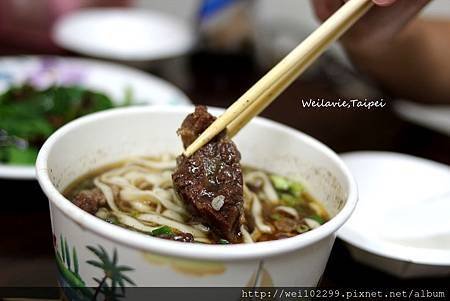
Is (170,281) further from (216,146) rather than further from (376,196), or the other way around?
(376,196)

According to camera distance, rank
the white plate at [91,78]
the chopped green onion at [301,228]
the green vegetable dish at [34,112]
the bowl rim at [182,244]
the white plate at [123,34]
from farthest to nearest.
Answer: the white plate at [123,34]
the white plate at [91,78]
the green vegetable dish at [34,112]
the chopped green onion at [301,228]
the bowl rim at [182,244]

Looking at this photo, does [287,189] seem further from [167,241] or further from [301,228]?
[167,241]

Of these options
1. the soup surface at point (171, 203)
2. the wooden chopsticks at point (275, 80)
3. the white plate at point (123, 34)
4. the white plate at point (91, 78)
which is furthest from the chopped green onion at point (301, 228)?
the white plate at point (123, 34)

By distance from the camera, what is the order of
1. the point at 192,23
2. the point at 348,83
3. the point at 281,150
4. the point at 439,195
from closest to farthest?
the point at 281,150, the point at 439,195, the point at 348,83, the point at 192,23

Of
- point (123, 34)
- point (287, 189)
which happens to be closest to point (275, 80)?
point (287, 189)

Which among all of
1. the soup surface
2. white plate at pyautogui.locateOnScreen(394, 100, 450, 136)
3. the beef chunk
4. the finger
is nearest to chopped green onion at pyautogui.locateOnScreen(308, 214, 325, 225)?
the soup surface

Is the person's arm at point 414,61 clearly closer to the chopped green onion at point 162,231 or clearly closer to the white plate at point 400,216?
the white plate at point 400,216

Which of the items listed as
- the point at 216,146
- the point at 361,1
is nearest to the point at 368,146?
the point at 361,1
